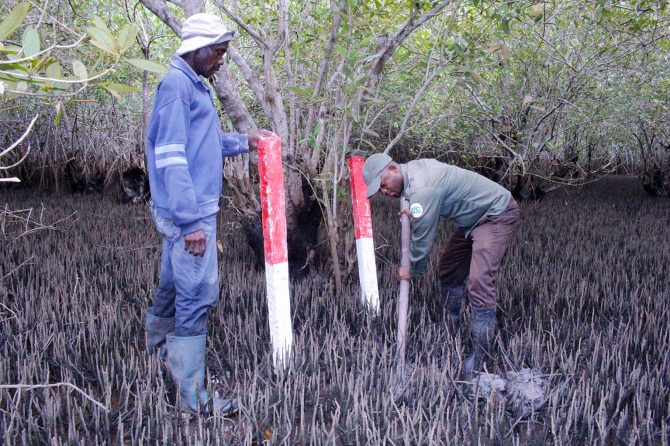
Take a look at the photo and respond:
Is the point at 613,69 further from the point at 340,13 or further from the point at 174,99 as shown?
the point at 174,99

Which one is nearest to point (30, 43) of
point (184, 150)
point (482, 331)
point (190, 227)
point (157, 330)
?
point (184, 150)

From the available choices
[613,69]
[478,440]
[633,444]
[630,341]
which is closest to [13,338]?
[478,440]

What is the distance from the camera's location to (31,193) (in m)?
8.85

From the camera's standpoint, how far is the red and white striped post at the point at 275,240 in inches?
96.3

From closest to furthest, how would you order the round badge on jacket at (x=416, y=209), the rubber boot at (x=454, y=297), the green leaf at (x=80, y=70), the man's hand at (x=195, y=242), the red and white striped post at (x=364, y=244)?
Answer: 1. the green leaf at (x=80, y=70)
2. the man's hand at (x=195, y=242)
3. the round badge on jacket at (x=416, y=209)
4. the red and white striped post at (x=364, y=244)
5. the rubber boot at (x=454, y=297)

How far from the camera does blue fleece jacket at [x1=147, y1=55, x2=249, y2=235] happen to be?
2.11 m

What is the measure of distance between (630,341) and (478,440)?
1.29m

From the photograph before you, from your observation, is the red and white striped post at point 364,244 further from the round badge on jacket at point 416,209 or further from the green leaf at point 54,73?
the green leaf at point 54,73

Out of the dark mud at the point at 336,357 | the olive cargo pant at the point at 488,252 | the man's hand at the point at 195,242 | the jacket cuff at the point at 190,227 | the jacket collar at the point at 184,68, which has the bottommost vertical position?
the dark mud at the point at 336,357

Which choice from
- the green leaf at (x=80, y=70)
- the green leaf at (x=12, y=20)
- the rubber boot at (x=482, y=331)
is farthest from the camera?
the rubber boot at (x=482, y=331)

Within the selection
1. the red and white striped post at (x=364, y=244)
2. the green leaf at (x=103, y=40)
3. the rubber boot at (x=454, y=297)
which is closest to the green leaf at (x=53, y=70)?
the green leaf at (x=103, y=40)

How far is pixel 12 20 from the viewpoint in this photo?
129 cm

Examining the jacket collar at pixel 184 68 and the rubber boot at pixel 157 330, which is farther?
the rubber boot at pixel 157 330

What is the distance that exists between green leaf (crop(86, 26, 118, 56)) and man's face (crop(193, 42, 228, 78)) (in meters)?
0.83
